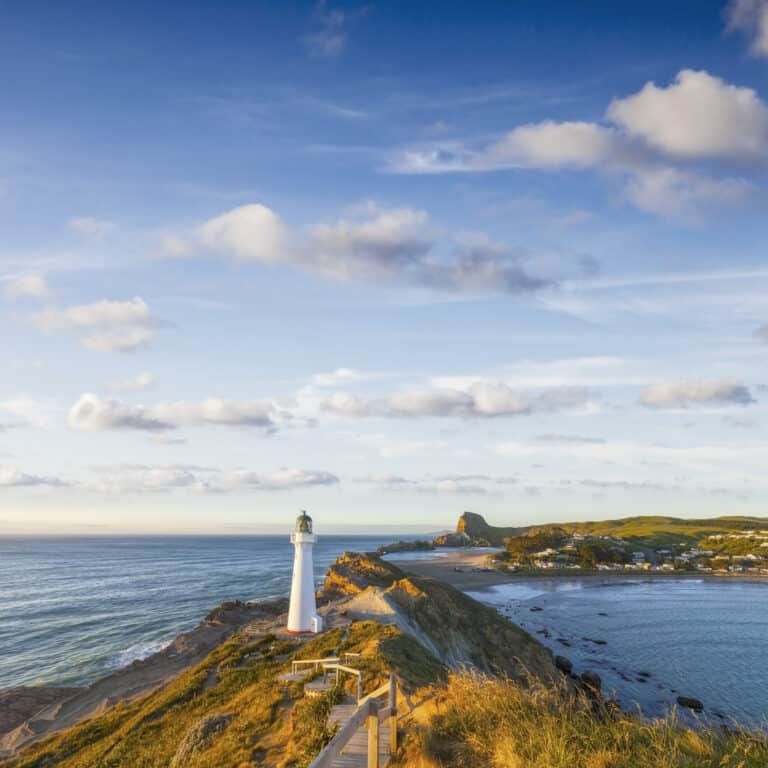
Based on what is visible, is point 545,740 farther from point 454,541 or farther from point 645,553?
point 454,541

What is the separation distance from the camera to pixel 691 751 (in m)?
7.56

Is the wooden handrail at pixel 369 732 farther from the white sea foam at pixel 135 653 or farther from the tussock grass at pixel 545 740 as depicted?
the white sea foam at pixel 135 653

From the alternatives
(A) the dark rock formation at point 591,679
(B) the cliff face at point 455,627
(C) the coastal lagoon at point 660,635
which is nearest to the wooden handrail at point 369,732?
(B) the cliff face at point 455,627

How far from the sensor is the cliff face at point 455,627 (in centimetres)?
3020

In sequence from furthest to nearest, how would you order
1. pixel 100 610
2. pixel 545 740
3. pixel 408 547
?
1. pixel 408 547
2. pixel 100 610
3. pixel 545 740

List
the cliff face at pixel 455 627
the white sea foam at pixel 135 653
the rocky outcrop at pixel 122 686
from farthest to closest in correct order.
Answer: the white sea foam at pixel 135 653
the cliff face at pixel 455 627
the rocky outcrop at pixel 122 686

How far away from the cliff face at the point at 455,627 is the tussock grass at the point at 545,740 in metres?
19.2

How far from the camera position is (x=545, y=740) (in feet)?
25.6

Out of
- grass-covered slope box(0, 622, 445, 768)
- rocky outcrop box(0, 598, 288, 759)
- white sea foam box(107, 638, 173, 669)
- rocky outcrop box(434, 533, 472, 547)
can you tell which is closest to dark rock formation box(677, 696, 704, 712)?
grass-covered slope box(0, 622, 445, 768)

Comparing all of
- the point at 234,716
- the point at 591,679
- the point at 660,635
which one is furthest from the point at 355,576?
the point at 234,716

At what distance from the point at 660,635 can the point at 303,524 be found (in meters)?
35.6

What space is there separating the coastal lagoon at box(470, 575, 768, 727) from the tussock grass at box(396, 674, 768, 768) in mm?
19603

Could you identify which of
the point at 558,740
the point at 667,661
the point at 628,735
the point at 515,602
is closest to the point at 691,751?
the point at 628,735

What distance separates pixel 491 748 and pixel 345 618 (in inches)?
1021
